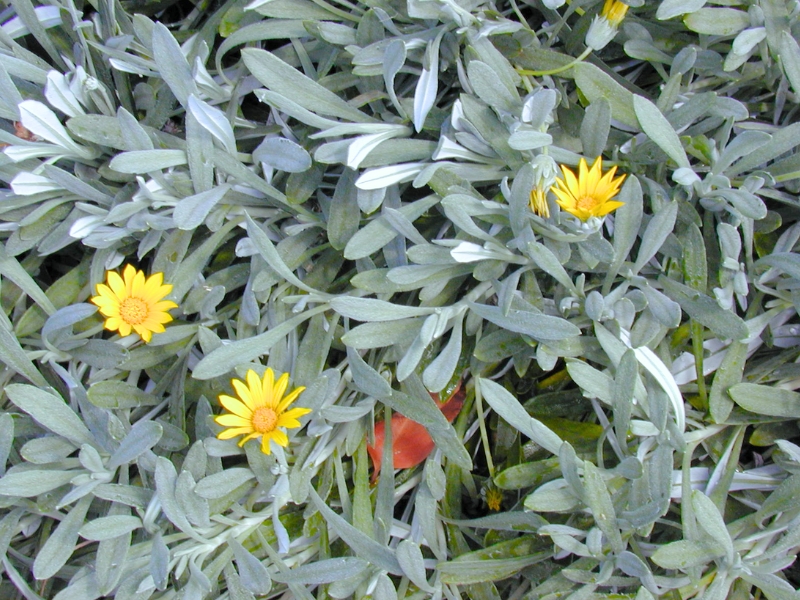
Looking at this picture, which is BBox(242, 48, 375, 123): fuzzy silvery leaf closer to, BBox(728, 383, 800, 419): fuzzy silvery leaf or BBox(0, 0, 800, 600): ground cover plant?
BBox(0, 0, 800, 600): ground cover plant

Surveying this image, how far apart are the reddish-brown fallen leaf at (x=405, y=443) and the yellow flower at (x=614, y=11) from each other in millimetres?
658

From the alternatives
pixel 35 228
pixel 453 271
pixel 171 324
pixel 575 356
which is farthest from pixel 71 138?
pixel 575 356

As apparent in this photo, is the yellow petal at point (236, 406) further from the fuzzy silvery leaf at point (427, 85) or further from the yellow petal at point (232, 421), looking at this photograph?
the fuzzy silvery leaf at point (427, 85)

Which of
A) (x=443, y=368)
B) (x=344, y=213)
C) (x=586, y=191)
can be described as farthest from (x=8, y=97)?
(x=586, y=191)

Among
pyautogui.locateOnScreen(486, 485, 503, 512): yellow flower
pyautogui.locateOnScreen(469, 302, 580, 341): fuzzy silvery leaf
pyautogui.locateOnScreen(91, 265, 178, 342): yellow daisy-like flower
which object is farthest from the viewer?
pyautogui.locateOnScreen(486, 485, 503, 512): yellow flower

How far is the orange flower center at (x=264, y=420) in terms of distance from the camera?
3.58 ft

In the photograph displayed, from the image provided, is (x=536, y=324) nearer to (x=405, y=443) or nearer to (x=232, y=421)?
(x=405, y=443)

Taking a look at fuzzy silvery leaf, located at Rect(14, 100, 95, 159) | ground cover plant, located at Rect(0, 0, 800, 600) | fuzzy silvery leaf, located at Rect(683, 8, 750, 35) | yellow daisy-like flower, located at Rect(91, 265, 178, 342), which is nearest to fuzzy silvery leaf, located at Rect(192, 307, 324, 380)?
ground cover plant, located at Rect(0, 0, 800, 600)

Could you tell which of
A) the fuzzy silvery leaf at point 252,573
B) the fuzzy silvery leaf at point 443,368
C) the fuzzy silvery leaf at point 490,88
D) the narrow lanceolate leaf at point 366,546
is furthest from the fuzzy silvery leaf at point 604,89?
the fuzzy silvery leaf at point 252,573

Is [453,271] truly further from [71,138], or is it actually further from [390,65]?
[71,138]

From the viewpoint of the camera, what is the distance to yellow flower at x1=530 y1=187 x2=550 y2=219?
42.3 inches

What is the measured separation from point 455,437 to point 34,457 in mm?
674

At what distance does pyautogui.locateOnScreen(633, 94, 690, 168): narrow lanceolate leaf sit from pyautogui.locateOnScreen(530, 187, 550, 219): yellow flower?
18cm

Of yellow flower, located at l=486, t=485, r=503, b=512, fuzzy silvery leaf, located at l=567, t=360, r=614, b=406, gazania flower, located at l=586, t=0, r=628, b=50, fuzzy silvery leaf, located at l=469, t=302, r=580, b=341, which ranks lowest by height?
yellow flower, located at l=486, t=485, r=503, b=512
